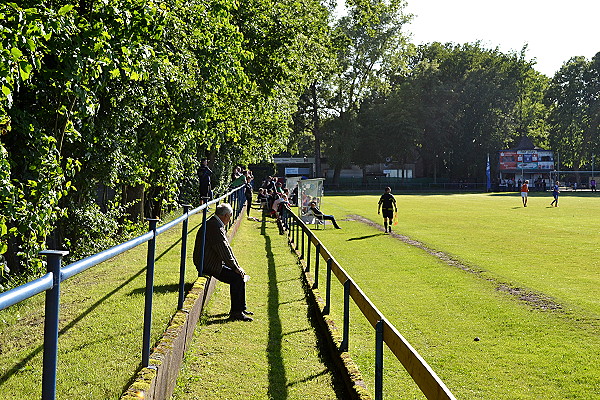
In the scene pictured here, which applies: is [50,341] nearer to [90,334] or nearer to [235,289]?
[90,334]

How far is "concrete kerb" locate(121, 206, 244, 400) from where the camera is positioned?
14.6ft

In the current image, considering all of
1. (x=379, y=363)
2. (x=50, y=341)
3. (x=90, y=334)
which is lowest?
(x=379, y=363)

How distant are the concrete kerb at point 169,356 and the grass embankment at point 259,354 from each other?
8.2 inches

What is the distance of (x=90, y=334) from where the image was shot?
5848 millimetres

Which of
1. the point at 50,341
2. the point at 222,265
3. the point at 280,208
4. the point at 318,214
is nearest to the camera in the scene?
the point at 50,341

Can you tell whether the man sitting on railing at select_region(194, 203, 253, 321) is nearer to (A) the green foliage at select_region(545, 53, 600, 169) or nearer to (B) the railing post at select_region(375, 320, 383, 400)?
(B) the railing post at select_region(375, 320, 383, 400)

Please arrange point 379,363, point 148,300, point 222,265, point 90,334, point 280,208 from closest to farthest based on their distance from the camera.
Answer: point 148,300 → point 379,363 → point 90,334 → point 222,265 → point 280,208

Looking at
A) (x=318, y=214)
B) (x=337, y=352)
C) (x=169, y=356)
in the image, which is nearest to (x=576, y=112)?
(x=318, y=214)

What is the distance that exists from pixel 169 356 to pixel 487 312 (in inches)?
262

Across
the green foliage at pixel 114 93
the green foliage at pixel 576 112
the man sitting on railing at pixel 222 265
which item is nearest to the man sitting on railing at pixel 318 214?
the green foliage at pixel 114 93

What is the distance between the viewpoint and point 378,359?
5.31 meters

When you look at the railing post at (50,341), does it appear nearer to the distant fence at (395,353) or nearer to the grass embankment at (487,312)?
the distant fence at (395,353)

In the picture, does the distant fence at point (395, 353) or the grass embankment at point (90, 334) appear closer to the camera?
the distant fence at point (395, 353)

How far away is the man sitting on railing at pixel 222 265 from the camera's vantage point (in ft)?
28.9
